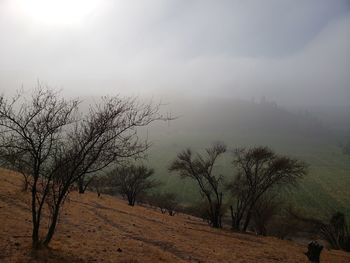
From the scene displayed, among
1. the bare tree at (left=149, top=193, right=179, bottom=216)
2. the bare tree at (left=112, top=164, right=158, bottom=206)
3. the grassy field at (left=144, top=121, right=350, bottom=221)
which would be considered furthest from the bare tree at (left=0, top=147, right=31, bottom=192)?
the bare tree at (left=149, top=193, right=179, bottom=216)

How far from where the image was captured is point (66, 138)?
519 inches

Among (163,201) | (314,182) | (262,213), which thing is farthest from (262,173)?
(314,182)

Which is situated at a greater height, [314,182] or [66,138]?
[314,182]

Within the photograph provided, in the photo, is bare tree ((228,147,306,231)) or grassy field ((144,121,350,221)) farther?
grassy field ((144,121,350,221))

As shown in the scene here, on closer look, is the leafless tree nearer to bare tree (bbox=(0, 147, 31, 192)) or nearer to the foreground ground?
the foreground ground

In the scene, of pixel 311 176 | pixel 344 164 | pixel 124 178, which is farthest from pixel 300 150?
pixel 124 178

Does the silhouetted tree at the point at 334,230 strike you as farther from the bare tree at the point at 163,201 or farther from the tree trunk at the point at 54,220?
the tree trunk at the point at 54,220

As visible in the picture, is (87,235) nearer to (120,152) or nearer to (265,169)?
(120,152)

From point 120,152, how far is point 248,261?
9718 mm

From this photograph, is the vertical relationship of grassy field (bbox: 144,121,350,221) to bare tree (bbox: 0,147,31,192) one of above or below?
above

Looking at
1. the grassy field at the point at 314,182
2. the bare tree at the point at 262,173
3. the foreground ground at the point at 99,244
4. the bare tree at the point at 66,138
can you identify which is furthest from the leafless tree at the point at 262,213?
the bare tree at the point at 66,138

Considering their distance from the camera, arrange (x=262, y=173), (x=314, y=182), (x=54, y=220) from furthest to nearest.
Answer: (x=314, y=182), (x=262, y=173), (x=54, y=220)

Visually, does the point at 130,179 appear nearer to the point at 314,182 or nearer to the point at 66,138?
the point at 66,138

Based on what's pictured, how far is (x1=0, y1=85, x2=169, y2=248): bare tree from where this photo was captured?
37.9 ft
